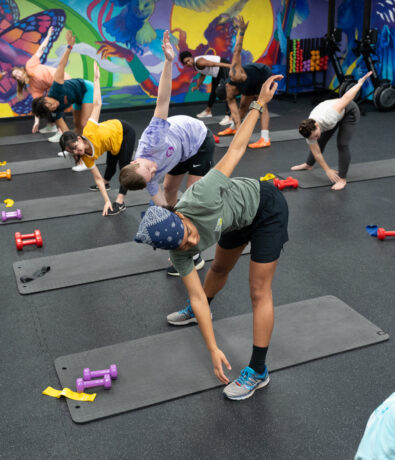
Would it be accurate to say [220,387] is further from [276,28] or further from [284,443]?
[276,28]

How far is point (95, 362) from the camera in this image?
99.3 inches

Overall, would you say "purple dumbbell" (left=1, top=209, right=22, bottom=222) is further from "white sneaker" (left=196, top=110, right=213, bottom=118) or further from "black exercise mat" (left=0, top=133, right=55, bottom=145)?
"white sneaker" (left=196, top=110, right=213, bottom=118)

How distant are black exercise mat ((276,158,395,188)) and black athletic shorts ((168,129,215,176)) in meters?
1.85

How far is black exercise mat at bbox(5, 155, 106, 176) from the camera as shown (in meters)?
5.82

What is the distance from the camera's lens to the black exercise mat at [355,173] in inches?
195

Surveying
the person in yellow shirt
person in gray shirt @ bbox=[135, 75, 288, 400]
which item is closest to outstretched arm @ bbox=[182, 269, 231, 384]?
person in gray shirt @ bbox=[135, 75, 288, 400]

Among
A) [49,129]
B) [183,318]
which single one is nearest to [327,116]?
[183,318]

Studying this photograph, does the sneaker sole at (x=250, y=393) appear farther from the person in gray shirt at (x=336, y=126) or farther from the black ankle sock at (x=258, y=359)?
the person in gray shirt at (x=336, y=126)

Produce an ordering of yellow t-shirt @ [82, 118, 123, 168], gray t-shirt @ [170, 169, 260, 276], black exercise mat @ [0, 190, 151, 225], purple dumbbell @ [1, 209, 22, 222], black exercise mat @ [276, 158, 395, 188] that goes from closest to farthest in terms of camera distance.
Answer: gray t-shirt @ [170, 169, 260, 276], yellow t-shirt @ [82, 118, 123, 168], purple dumbbell @ [1, 209, 22, 222], black exercise mat @ [0, 190, 151, 225], black exercise mat @ [276, 158, 395, 188]

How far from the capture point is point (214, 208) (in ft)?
6.11

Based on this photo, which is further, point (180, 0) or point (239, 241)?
point (180, 0)

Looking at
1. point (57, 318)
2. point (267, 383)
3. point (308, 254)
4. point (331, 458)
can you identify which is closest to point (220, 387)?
point (267, 383)

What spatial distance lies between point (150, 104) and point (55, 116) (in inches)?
132

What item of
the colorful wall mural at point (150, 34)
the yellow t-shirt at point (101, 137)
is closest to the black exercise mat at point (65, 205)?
the yellow t-shirt at point (101, 137)
